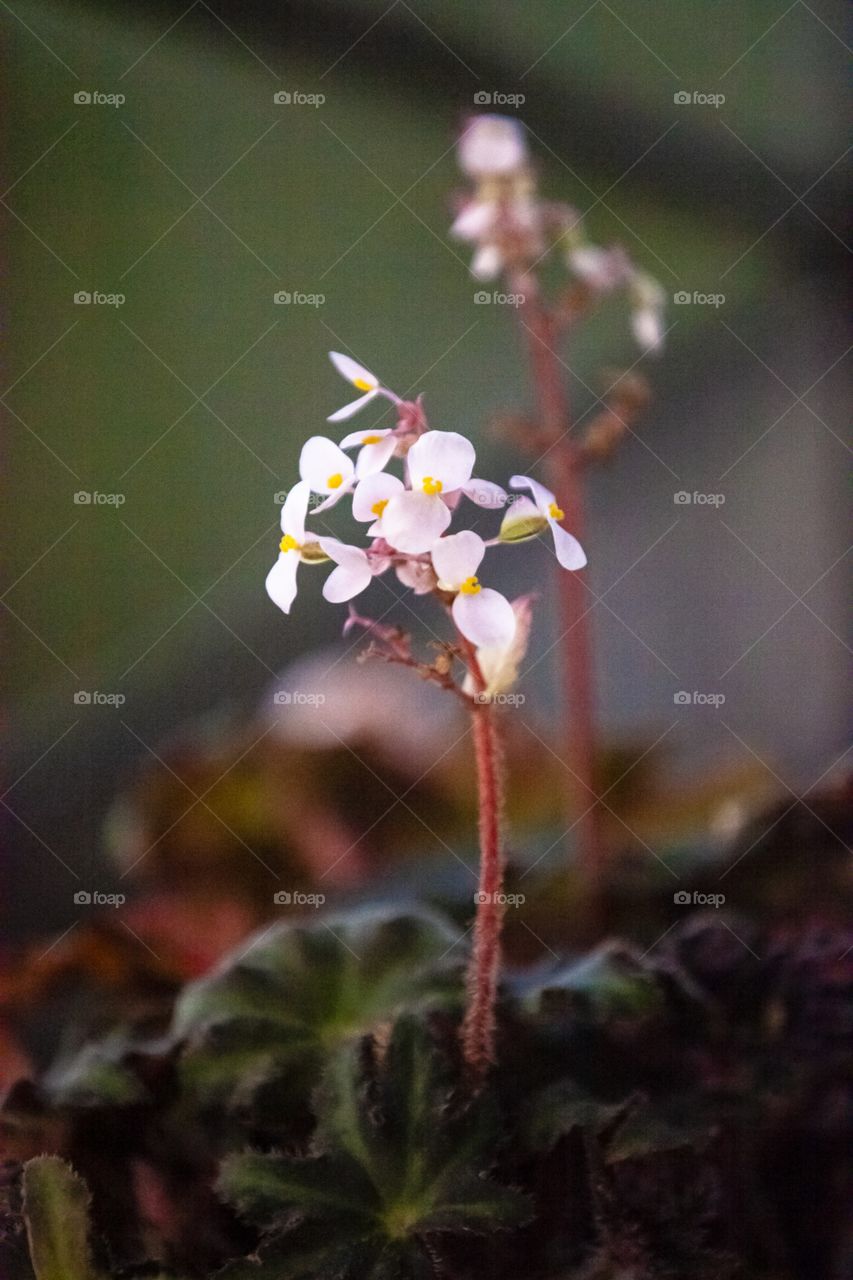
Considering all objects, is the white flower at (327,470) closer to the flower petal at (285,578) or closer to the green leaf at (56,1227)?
the flower petal at (285,578)

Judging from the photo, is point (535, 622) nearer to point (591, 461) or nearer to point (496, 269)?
point (591, 461)

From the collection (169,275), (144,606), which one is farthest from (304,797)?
(169,275)

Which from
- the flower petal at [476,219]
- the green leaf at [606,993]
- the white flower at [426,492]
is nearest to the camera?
the white flower at [426,492]

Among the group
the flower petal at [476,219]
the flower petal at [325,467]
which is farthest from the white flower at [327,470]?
the flower petal at [476,219]

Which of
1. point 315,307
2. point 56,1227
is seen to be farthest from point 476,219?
point 56,1227

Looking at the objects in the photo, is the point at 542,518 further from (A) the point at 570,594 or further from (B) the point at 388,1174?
(B) the point at 388,1174

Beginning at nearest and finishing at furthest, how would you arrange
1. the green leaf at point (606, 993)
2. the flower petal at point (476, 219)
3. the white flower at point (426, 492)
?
the white flower at point (426, 492), the green leaf at point (606, 993), the flower petal at point (476, 219)
